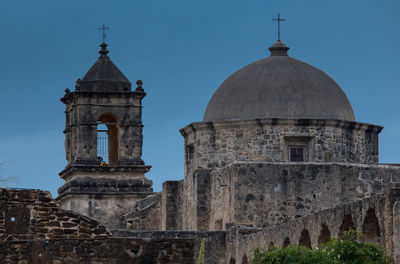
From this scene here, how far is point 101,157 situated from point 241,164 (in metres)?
12.4

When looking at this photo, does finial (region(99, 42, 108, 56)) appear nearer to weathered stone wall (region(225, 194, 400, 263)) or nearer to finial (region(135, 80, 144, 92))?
finial (region(135, 80, 144, 92))

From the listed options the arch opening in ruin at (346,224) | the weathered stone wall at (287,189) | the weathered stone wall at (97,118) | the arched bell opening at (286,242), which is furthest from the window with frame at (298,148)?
the arch opening in ruin at (346,224)

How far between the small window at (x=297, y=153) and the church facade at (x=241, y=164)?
4 cm

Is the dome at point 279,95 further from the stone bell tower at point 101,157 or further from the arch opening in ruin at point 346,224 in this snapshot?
the arch opening in ruin at point 346,224

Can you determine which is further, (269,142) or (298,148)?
(298,148)

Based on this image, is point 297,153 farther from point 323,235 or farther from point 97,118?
point 323,235

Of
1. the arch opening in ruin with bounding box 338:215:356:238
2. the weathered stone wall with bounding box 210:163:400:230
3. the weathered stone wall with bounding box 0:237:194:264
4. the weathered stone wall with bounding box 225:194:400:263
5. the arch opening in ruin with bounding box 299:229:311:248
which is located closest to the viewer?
the weathered stone wall with bounding box 0:237:194:264

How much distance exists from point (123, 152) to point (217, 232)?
11783mm

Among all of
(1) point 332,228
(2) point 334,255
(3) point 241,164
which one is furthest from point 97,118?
(2) point 334,255

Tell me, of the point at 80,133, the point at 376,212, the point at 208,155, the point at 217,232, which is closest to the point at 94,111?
the point at 80,133

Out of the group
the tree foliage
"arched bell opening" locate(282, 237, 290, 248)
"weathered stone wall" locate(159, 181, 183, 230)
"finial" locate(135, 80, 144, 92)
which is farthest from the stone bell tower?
the tree foliage

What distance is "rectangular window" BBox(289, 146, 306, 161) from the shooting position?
38.5 m

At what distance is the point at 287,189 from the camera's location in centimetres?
A: 3538

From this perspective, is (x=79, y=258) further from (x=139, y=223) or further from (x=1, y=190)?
(x=139, y=223)
